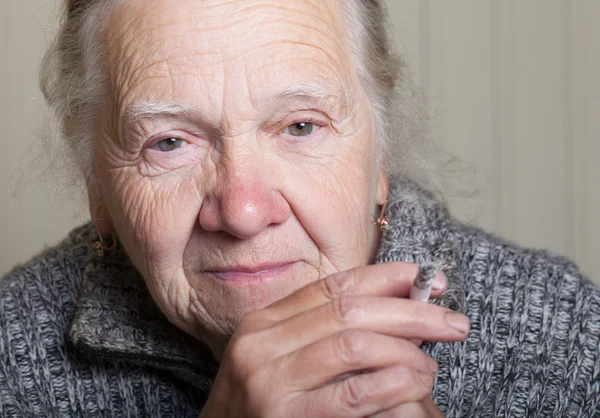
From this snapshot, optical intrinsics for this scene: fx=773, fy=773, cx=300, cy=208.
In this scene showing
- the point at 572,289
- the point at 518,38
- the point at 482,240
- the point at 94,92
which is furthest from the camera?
the point at 518,38

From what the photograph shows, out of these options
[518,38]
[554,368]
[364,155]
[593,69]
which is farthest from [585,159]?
[364,155]

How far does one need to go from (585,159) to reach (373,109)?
1.68 meters

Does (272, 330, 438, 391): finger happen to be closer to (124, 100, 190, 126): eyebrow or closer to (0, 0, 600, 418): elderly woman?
(0, 0, 600, 418): elderly woman

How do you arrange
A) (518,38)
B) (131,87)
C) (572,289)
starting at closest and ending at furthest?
(131,87)
(572,289)
(518,38)

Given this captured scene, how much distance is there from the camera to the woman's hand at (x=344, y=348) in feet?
3.87

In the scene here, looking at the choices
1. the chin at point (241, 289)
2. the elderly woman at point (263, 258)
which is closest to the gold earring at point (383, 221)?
the elderly woman at point (263, 258)

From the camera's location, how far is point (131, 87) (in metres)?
1.56

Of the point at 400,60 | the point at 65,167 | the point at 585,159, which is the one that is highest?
the point at 400,60

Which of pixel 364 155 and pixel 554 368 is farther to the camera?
pixel 554 368

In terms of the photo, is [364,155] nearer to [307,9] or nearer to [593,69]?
[307,9]

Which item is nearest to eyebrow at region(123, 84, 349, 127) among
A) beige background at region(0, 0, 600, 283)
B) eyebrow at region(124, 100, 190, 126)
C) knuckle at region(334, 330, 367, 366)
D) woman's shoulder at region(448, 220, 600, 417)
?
eyebrow at region(124, 100, 190, 126)

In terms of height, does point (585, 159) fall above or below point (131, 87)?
below

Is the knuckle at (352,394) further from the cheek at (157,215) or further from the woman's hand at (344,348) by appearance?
the cheek at (157,215)

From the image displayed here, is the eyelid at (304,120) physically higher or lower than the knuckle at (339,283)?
higher
